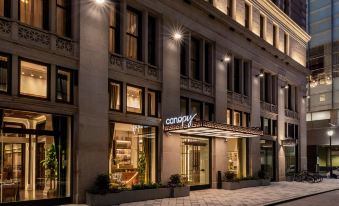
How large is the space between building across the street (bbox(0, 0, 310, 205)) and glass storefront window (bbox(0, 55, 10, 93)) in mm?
38

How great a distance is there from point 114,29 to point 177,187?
28.6 ft

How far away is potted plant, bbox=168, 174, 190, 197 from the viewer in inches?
879

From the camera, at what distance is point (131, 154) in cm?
2202

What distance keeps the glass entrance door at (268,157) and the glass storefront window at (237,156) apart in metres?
3.06

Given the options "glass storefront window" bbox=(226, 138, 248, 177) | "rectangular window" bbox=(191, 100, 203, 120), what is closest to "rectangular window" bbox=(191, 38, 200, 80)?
"rectangular window" bbox=(191, 100, 203, 120)

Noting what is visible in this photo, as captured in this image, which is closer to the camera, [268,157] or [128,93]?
[128,93]

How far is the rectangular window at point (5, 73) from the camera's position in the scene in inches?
639

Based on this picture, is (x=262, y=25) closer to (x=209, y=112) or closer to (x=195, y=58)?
(x=195, y=58)

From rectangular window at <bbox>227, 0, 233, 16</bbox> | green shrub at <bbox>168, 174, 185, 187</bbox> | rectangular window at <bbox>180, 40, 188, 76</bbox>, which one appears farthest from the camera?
rectangular window at <bbox>227, 0, 233, 16</bbox>

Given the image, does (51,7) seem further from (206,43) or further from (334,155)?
(334,155)

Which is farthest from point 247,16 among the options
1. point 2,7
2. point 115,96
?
point 2,7

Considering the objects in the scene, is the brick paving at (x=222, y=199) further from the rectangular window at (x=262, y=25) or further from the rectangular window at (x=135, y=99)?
the rectangular window at (x=262, y=25)

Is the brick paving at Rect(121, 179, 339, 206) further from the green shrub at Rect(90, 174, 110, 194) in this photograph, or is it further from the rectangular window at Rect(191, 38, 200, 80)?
the rectangular window at Rect(191, 38, 200, 80)

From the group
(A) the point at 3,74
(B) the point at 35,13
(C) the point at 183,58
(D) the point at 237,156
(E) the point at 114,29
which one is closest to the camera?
(A) the point at 3,74
